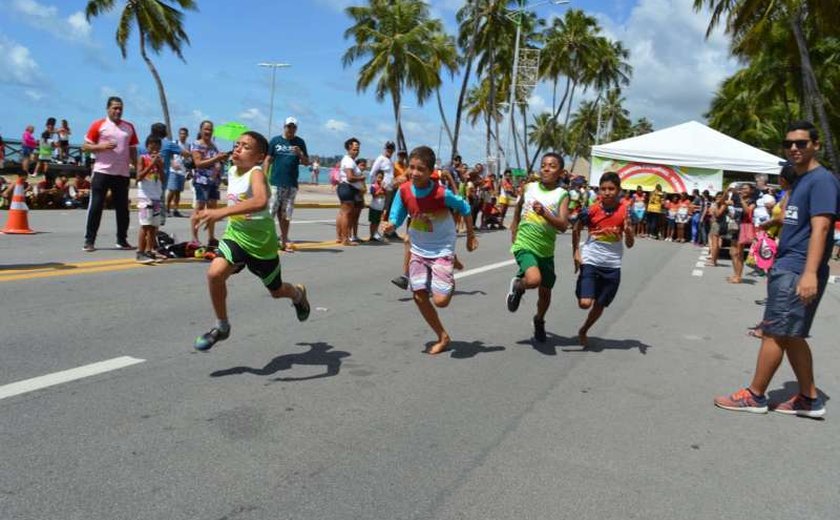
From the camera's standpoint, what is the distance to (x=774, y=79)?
134 feet

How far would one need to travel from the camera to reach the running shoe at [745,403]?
15.9 ft

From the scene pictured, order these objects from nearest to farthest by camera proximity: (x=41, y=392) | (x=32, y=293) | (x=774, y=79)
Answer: (x=41, y=392) → (x=32, y=293) → (x=774, y=79)

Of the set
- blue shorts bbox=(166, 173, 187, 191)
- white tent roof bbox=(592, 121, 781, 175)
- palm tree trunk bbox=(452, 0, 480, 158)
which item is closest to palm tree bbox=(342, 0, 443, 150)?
palm tree trunk bbox=(452, 0, 480, 158)

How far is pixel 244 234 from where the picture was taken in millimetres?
5129

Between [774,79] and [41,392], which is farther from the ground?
[774,79]

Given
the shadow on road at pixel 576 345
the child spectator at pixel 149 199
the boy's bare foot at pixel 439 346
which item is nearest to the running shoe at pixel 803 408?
the shadow on road at pixel 576 345

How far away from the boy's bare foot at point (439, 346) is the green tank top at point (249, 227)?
59.6 inches

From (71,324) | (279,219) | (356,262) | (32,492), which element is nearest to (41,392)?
(32,492)

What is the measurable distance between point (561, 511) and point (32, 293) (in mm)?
5834

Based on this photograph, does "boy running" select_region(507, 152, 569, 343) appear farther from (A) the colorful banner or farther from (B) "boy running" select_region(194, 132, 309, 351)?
(A) the colorful banner

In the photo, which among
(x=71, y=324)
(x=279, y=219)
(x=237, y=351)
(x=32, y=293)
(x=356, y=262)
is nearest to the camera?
(x=237, y=351)

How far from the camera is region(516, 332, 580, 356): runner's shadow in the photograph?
6.35 meters

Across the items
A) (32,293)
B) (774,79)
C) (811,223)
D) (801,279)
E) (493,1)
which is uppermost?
(493,1)

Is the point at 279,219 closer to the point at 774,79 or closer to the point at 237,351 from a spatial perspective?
the point at 237,351
